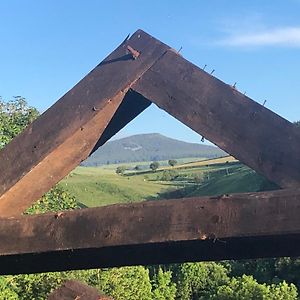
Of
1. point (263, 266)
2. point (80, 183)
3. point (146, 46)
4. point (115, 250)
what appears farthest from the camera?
point (80, 183)

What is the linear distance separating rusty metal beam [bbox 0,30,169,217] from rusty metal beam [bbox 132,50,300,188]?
3.0 inches

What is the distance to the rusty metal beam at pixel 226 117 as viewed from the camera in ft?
6.29

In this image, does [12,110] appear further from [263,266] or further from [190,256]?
[190,256]

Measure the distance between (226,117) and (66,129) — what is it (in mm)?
575

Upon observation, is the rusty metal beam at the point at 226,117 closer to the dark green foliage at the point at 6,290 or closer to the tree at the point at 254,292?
the dark green foliage at the point at 6,290

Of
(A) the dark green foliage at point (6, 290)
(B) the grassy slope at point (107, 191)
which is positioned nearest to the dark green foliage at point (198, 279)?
(A) the dark green foliage at point (6, 290)

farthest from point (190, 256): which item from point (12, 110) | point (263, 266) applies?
point (263, 266)

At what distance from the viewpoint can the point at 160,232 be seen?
6.14ft

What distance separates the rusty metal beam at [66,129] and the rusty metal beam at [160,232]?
0.59 ft

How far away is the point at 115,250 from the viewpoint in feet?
6.42

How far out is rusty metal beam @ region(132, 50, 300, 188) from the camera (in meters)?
1.92

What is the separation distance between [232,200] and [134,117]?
2.44 ft

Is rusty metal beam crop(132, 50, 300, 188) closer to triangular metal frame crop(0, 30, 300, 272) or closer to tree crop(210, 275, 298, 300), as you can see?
triangular metal frame crop(0, 30, 300, 272)

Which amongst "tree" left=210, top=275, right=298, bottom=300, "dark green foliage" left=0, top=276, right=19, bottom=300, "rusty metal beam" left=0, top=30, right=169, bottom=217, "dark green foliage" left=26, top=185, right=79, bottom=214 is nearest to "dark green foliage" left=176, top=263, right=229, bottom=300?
"tree" left=210, top=275, right=298, bottom=300
